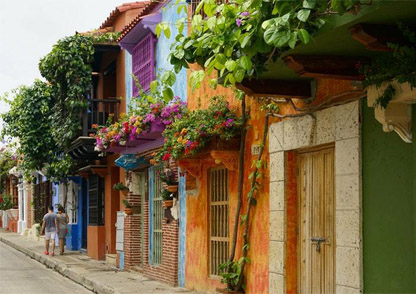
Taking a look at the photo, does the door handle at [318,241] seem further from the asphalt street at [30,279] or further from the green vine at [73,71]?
the green vine at [73,71]

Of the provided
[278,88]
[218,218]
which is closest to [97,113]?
[218,218]

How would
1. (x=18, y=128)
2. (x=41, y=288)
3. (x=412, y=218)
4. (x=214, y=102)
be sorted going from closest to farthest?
(x=412, y=218), (x=214, y=102), (x=41, y=288), (x=18, y=128)

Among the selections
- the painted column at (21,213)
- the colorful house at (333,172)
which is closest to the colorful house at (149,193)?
the colorful house at (333,172)

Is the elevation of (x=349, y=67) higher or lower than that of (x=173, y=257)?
higher

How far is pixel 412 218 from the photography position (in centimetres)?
727

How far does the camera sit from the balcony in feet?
64.3

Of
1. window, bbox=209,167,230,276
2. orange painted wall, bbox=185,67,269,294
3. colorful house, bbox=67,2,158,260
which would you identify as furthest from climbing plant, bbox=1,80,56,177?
window, bbox=209,167,230,276

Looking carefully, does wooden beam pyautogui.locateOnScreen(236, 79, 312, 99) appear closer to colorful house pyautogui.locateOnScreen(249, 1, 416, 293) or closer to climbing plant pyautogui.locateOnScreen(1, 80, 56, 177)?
colorful house pyautogui.locateOnScreen(249, 1, 416, 293)

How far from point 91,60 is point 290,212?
458 inches

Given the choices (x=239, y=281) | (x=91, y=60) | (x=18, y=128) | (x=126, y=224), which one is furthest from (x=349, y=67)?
(x=18, y=128)

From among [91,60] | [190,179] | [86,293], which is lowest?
[86,293]

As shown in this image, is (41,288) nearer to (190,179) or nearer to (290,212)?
(190,179)

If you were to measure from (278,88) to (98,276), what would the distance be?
8585mm

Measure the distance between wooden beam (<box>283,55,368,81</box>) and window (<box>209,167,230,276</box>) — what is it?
4785mm
